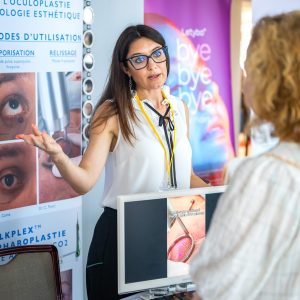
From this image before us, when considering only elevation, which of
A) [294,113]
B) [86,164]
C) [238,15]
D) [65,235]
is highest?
[238,15]

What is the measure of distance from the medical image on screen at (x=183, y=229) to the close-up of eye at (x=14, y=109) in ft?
3.97

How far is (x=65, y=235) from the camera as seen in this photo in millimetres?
2990

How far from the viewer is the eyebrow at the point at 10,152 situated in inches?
105

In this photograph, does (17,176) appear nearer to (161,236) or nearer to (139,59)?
(139,59)

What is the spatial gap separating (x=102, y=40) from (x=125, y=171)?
131cm

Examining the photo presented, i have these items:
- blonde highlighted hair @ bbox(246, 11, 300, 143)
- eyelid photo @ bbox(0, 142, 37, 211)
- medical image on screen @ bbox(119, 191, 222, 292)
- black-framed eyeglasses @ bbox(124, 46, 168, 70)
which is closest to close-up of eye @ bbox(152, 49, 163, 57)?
black-framed eyeglasses @ bbox(124, 46, 168, 70)

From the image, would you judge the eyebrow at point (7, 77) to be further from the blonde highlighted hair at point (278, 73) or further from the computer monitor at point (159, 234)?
the blonde highlighted hair at point (278, 73)

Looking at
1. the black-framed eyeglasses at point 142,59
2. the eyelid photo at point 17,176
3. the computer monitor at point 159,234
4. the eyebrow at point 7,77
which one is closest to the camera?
the computer monitor at point 159,234

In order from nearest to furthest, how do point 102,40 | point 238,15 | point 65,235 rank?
point 65,235, point 102,40, point 238,15

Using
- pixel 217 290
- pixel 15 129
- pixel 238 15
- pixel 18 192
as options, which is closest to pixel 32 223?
pixel 18 192

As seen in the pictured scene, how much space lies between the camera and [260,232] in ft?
3.61

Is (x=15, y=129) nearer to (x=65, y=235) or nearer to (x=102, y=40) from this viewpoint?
(x=65, y=235)

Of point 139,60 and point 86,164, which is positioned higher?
point 139,60

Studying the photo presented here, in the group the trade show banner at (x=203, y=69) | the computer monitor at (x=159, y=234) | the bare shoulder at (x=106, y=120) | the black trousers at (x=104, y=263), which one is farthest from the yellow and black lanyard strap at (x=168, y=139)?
the trade show banner at (x=203, y=69)
